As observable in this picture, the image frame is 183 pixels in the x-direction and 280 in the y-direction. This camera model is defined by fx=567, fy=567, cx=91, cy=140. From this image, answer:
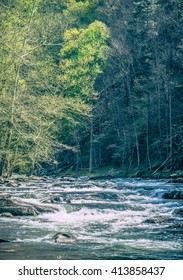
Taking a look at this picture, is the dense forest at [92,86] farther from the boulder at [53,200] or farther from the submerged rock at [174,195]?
the submerged rock at [174,195]

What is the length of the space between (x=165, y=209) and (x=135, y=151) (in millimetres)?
27914

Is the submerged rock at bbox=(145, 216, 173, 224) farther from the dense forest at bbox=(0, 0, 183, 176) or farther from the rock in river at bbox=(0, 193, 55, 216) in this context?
the dense forest at bbox=(0, 0, 183, 176)

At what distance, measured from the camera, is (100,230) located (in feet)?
44.1

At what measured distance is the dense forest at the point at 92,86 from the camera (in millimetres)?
22453

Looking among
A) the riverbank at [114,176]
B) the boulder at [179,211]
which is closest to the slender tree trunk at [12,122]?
the riverbank at [114,176]

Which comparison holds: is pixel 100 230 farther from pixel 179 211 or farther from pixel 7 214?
pixel 179 211

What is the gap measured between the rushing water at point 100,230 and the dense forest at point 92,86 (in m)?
3.40

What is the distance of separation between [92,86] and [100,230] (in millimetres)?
30674

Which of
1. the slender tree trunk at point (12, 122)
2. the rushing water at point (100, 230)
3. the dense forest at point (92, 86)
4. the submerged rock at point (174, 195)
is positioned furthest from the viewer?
the dense forest at point (92, 86)

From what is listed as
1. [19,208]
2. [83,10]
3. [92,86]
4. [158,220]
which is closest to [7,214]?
[19,208]

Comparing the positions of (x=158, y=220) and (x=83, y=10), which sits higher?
(x=83, y=10)

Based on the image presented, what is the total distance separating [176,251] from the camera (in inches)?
418

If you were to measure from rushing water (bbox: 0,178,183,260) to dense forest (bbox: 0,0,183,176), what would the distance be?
3401mm
